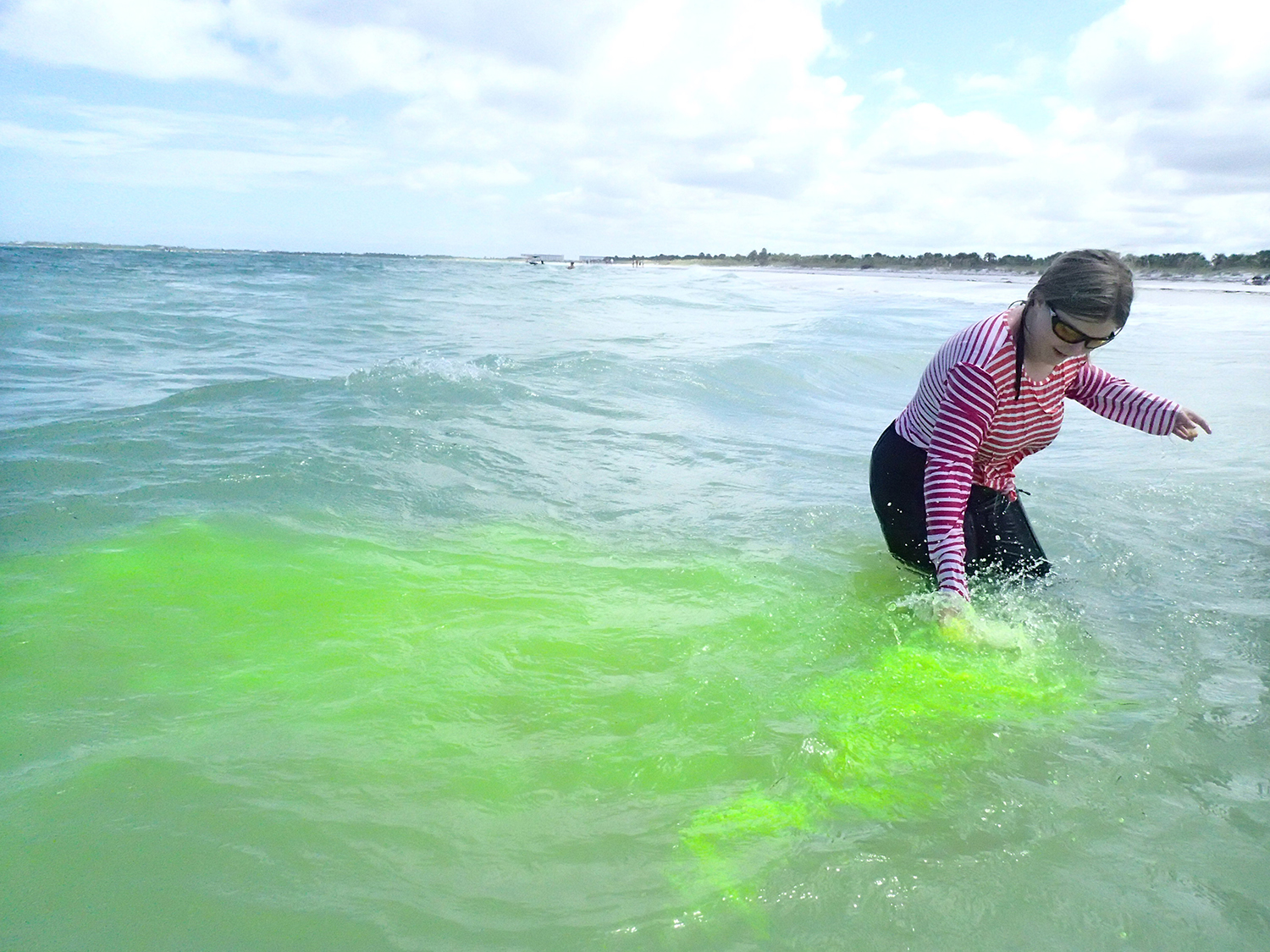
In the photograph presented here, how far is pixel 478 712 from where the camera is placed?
2.71 metres

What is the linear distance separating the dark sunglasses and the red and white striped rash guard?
187 mm

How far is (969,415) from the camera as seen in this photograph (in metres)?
2.92

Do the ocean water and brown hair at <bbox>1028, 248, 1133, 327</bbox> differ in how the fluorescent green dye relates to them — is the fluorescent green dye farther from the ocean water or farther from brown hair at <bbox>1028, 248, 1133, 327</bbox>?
brown hair at <bbox>1028, 248, 1133, 327</bbox>

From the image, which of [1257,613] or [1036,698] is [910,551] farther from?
[1257,613]

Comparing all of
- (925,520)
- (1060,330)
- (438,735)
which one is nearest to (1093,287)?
(1060,330)

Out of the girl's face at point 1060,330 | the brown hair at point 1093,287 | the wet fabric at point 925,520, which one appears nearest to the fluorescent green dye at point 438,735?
the wet fabric at point 925,520

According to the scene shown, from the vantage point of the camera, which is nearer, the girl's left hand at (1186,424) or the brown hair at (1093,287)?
the brown hair at (1093,287)

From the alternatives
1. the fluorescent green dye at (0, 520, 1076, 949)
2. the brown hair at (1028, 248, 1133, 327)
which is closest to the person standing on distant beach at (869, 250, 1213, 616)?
the brown hair at (1028, 248, 1133, 327)

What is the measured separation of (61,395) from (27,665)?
6.17 metres

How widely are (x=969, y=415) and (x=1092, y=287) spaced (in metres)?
0.58

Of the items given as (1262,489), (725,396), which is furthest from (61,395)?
(1262,489)

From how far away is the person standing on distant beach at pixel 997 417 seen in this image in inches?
104

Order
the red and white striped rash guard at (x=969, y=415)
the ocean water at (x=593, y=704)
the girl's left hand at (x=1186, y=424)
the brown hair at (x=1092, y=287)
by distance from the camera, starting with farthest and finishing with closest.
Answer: the girl's left hand at (x=1186, y=424) → the red and white striped rash guard at (x=969, y=415) → the brown hair at (x=1092, y=287) → the ocean water at (x=593, y=704)

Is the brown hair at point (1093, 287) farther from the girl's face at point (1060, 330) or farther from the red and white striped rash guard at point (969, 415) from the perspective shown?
the red and white striped rash guard at point (969, 415)
